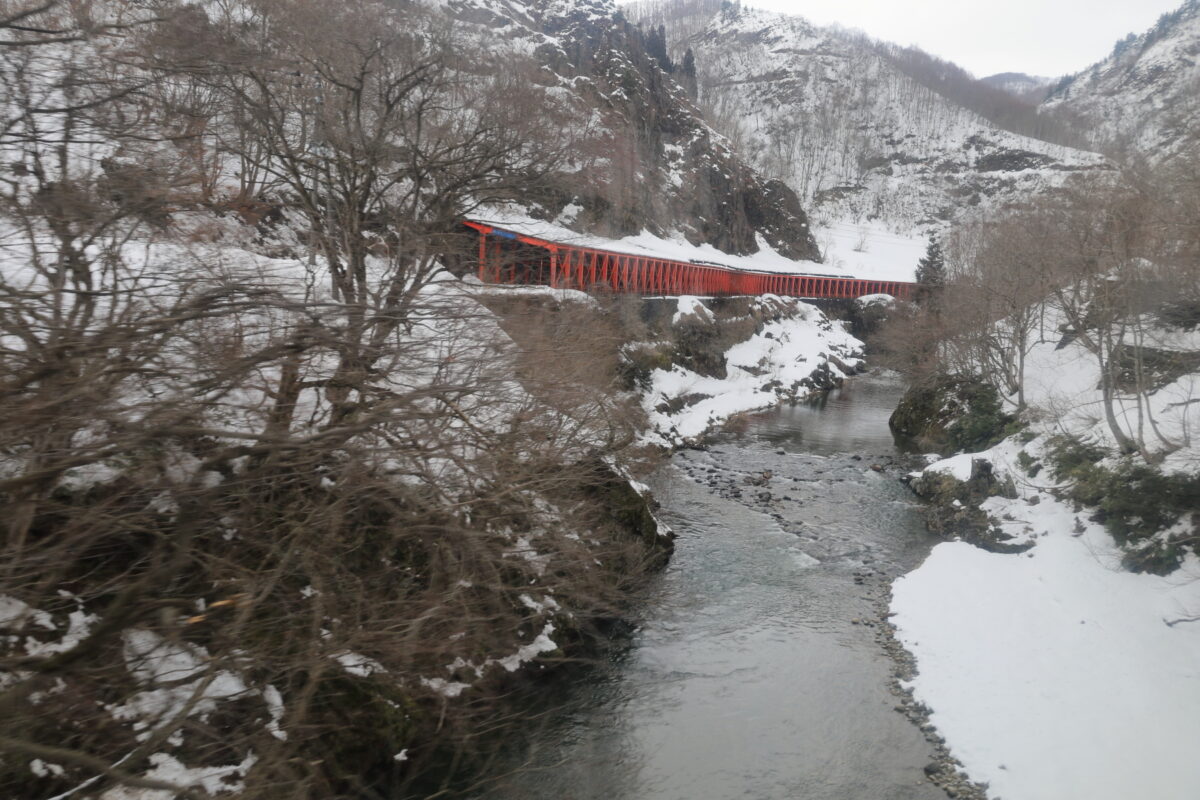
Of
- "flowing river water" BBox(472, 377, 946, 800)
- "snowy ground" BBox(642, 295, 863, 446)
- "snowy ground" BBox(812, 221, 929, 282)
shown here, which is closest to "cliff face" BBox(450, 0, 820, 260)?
"snowy ground" BBox(812, 221, 929, 282)

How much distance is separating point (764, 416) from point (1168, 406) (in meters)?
16.6

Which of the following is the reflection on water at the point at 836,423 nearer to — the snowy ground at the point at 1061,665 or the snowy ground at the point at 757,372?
the snowy ground at the point at 757,372

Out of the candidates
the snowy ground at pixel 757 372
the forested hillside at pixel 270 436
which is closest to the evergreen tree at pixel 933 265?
the snowy ground at pixel 757 372

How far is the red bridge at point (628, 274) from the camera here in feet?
50.6

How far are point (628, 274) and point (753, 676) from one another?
2323 cm

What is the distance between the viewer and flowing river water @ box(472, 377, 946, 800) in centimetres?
808

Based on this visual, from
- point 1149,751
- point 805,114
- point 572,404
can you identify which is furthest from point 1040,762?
point 805,114

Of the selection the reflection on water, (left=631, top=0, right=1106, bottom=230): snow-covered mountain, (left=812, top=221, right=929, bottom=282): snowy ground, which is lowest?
the reflection on water

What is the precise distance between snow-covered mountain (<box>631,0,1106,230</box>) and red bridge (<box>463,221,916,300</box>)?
101ft

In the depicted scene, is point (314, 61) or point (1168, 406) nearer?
point (314, 61)

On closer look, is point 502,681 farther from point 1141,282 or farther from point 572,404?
point 1141,282

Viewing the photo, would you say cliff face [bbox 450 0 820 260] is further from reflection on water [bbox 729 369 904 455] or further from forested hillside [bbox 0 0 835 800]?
forested hillside [bbox 0 0 835 800]

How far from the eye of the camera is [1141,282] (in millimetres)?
13508

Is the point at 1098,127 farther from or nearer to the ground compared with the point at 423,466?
farther from the ground
